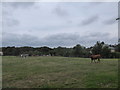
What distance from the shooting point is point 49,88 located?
7578mm

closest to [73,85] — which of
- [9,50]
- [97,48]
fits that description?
[97,48]

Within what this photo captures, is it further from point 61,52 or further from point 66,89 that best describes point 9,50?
point 66,89

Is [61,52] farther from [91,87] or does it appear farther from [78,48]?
[91,87]

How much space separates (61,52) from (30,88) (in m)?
66.4

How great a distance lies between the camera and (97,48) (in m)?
60.1

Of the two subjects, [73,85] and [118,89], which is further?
[73,85]

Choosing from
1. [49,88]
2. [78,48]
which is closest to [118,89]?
[49,88]

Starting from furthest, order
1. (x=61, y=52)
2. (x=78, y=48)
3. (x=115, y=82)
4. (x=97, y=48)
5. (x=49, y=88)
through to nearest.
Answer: (x=61, y=52)
(x=78, y=48)
(x=97, y=48)
(x=115, y=82)
(x=49, y=88)

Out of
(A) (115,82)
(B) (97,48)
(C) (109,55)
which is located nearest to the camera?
(A) (115,82)

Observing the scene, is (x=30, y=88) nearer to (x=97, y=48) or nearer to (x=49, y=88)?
(x=49, y=88)

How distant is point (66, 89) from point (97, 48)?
54.5 m

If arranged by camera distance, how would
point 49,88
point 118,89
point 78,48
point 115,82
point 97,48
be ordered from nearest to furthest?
point 118,89 → point 49,88 → point 115,82 → point 97,48 → point 78,48

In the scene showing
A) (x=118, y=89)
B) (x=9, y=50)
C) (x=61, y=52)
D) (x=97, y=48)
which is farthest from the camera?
(x=9, y=50)

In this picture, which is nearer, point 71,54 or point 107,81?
point 107,81
